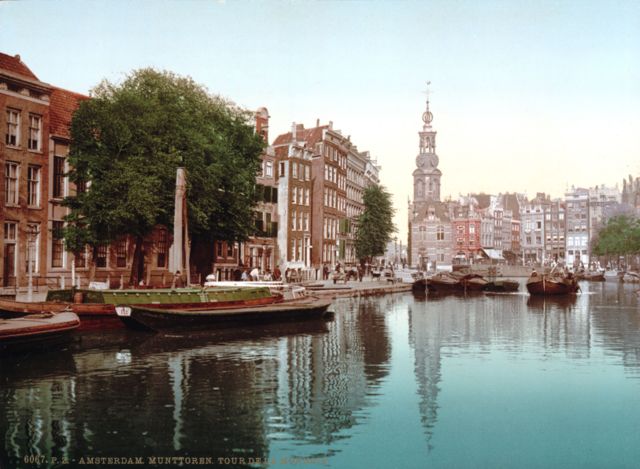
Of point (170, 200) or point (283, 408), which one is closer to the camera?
point (283, 408)

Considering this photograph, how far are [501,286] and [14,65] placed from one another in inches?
2139

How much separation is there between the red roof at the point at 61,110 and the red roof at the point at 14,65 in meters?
2.45

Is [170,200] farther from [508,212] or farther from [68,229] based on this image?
[508,212]

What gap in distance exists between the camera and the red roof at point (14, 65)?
37844mm

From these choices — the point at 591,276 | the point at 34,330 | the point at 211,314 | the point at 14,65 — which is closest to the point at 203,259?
the point at 14,65

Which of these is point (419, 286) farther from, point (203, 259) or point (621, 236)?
point (621, 236)

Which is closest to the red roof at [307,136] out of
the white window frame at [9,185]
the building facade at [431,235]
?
the white window frame at [9,185]

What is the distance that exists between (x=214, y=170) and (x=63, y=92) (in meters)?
12.5

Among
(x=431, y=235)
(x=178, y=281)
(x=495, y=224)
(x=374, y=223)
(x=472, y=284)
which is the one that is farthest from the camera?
(x=495, y=224)

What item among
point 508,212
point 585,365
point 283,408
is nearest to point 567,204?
point 508,212

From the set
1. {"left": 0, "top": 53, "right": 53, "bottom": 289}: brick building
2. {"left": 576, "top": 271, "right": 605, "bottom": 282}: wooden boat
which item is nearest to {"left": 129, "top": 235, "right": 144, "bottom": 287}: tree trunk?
{"left": 0, "top": 53, "right": 53, "bottom": 289}: brick building

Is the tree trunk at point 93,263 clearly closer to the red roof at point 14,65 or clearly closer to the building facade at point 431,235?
the red roof at point 14,65

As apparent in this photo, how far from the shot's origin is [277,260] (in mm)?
70000

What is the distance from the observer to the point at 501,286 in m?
73.5
